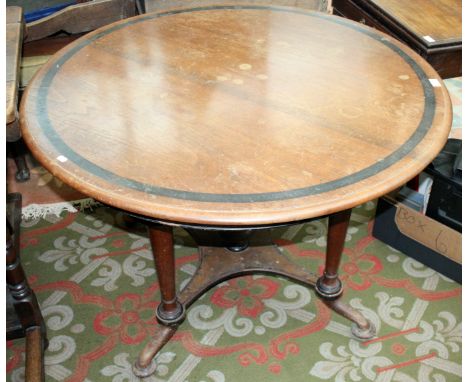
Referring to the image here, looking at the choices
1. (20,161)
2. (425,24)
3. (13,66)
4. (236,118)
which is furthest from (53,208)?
(425,24)

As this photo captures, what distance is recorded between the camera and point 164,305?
5.12 feet

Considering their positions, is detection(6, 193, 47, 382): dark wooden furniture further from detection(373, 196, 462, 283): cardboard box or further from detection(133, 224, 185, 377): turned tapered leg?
detection(373, 196, 462, 283): cardboard box

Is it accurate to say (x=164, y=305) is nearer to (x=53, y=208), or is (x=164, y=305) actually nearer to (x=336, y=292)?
(x=336, y=292)

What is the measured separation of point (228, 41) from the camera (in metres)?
1.68

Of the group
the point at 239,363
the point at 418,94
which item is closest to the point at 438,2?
the point at 418,94

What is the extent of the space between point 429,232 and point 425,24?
69 cm

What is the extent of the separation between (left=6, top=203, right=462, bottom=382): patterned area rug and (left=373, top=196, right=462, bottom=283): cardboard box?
41 mm

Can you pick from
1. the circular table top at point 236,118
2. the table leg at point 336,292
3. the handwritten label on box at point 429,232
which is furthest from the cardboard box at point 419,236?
the circular table top at point 236,118

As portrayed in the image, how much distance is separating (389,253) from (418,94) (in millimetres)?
808

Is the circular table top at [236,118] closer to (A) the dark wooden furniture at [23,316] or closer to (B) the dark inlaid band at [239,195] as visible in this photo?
(B) the dark inlaid band at [239,195]

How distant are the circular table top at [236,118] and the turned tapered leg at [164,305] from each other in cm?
27

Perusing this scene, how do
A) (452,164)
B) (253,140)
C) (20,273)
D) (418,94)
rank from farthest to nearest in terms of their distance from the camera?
(452,164) → (20,273) → (418,94) → (253,140)

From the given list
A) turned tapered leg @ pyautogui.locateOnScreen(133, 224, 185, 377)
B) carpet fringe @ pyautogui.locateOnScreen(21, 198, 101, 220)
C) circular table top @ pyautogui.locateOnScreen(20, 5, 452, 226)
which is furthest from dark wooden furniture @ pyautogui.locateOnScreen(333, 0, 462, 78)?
carpet fringe @ pyautogui.locateOnScreen(21, 198, 101, 220)

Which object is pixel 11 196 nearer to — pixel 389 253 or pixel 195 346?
pixel 195 346
